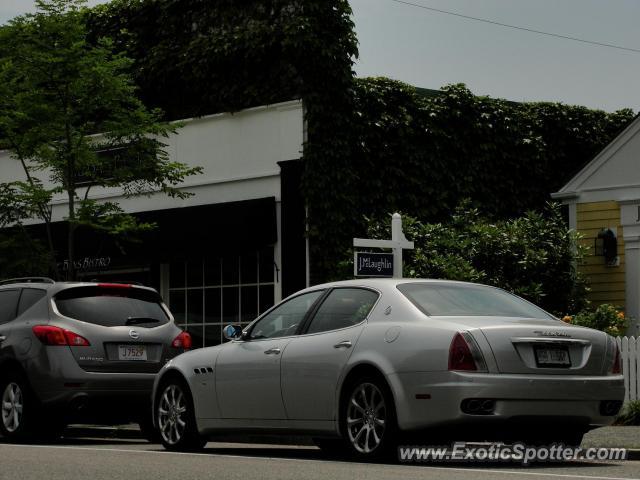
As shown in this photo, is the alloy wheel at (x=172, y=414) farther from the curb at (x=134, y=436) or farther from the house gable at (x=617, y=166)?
the house gable at (x=617, y=166)

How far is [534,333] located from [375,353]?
1234 mm

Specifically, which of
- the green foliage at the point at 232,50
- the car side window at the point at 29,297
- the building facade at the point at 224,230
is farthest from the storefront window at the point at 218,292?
the car side window at the point at 29,297

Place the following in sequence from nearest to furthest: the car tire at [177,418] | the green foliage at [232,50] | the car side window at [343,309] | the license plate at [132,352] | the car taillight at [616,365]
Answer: the car taillight at [616,365]
the car side window at [343,309]
the car tire at [177,418]
the license plate at [132,352]
the green foliage at [232,50]

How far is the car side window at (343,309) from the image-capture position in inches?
441

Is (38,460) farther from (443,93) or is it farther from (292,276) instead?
(443,93)

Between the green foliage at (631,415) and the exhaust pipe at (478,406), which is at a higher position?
the exhaust pipe at (478,406)

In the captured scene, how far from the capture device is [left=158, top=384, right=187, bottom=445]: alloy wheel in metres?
12.6

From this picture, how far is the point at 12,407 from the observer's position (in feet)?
47.9

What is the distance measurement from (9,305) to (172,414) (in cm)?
327

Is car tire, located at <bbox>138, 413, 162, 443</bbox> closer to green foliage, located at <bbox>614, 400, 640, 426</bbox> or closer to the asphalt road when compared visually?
the asphalt road

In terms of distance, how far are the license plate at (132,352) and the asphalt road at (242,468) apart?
218 centimetres

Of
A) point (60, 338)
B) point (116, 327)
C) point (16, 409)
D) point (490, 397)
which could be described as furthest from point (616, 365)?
point (16, 409)

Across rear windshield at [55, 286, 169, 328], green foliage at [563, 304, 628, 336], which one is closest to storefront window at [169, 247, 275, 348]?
green foliage at [563, 304, 628, 336]

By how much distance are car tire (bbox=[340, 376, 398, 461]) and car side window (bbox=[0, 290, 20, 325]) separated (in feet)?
18.1
